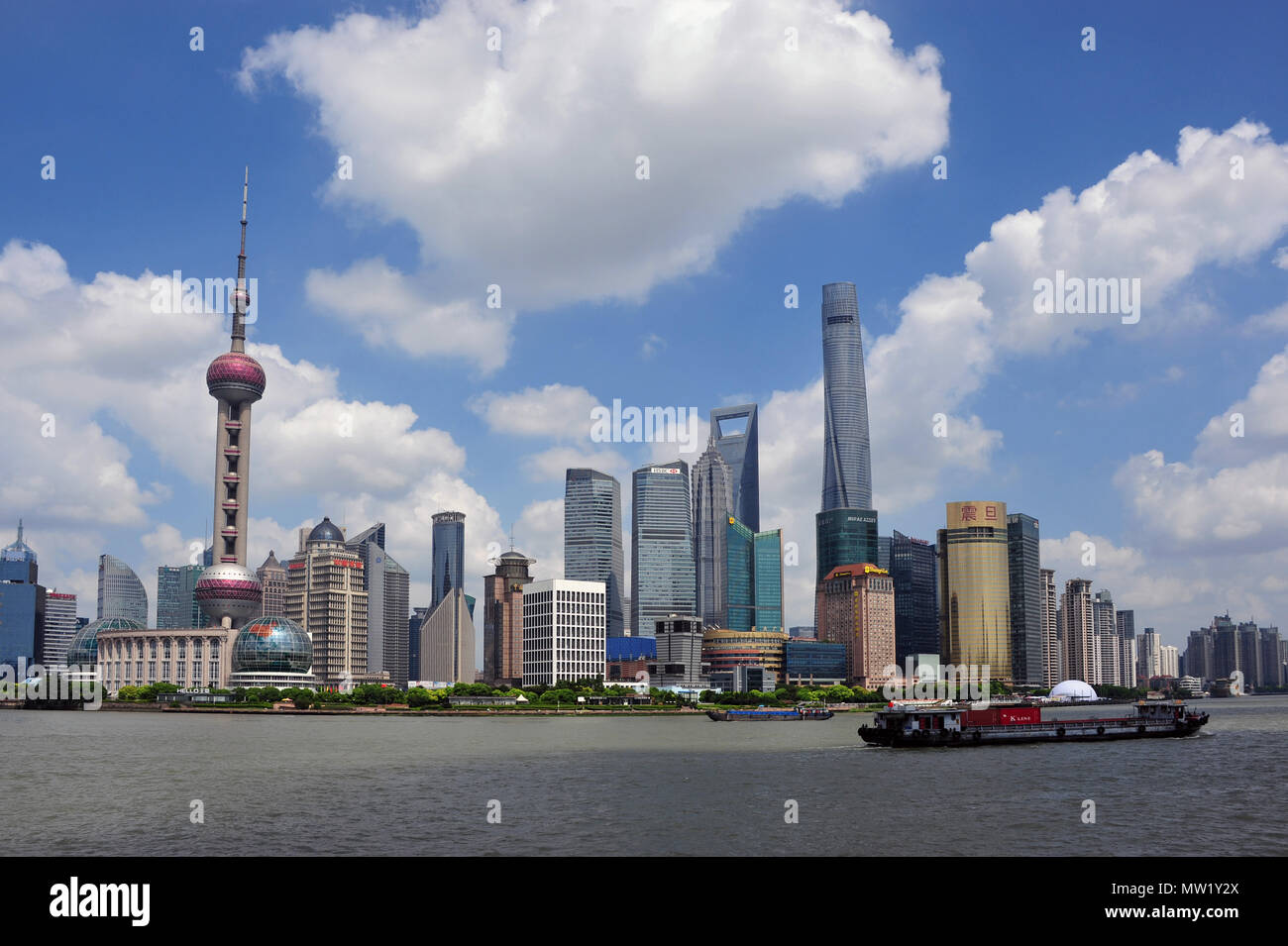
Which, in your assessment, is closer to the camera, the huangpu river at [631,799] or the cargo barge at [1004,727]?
the huangpu river at [631,799]

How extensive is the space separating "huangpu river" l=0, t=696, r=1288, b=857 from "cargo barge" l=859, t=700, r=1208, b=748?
29.8 feet

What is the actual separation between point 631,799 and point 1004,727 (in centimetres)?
9149

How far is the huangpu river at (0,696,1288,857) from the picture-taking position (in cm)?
5700

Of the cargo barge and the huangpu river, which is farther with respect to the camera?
the cargo barge

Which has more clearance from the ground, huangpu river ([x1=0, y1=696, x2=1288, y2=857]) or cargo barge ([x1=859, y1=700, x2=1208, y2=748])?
huangpu river ([x1=0, y1=696, x2=1288, y2=857])

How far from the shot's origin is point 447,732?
176 metres

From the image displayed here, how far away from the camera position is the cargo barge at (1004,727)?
468 ft

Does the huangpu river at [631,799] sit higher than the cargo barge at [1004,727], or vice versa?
the huangpu river at [631,799]

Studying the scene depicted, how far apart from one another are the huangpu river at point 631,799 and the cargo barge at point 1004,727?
910 cm
